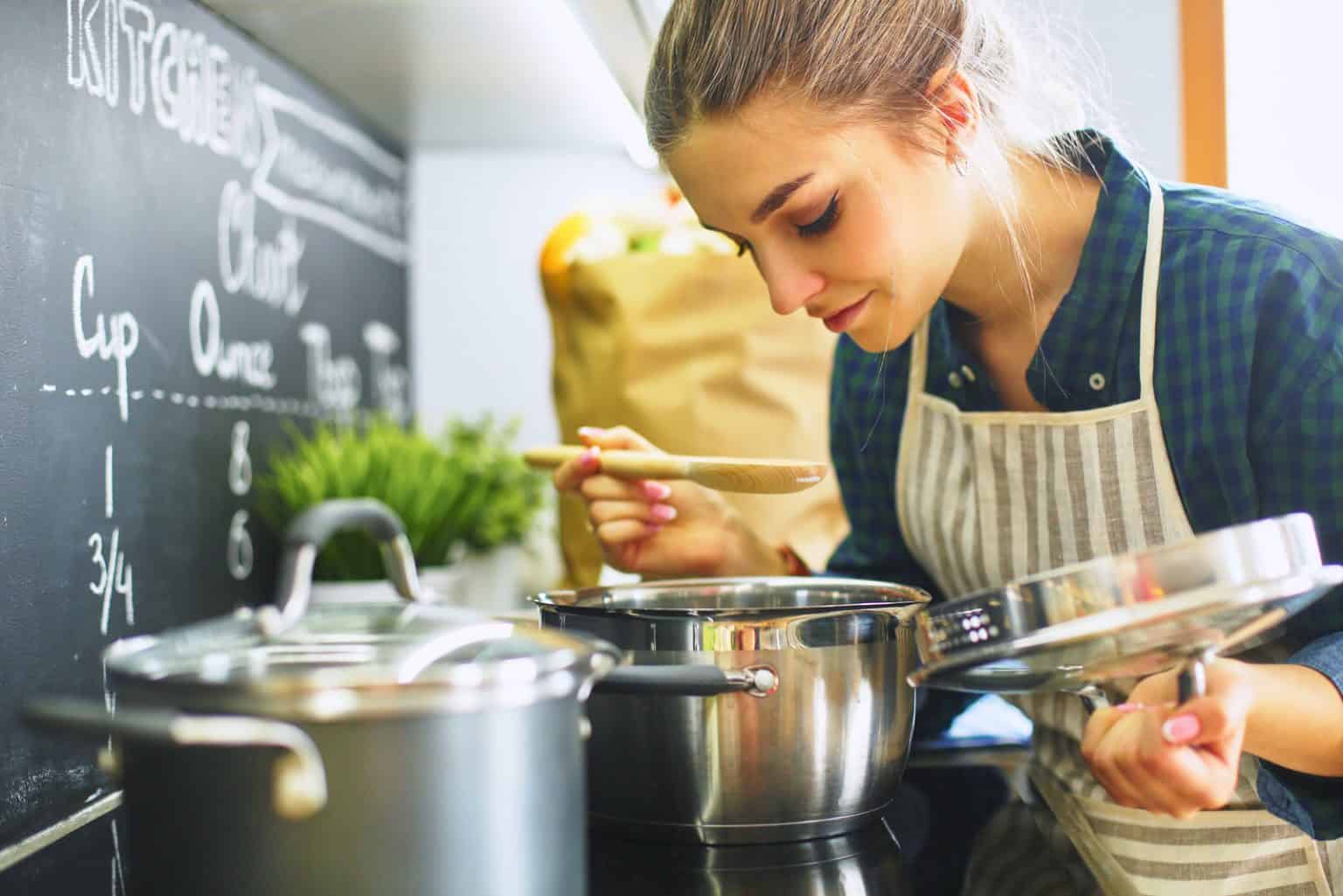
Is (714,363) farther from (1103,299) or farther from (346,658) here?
(346,658)

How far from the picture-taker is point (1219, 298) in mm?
753

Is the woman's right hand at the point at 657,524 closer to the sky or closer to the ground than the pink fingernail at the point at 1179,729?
closer to the sky

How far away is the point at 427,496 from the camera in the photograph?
1.37 m

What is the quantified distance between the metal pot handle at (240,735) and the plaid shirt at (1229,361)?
1.63 feet

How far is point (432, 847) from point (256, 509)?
0.88m

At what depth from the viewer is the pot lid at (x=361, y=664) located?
41 cm

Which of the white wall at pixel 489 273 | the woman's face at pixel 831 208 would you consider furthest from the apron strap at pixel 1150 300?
the white wall at pixel 489 273


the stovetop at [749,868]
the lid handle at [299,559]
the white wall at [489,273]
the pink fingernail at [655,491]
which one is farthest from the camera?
the white wall at [489,273]

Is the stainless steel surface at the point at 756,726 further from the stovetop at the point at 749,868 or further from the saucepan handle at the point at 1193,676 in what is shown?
the saucepan handle at the point at 1193,676

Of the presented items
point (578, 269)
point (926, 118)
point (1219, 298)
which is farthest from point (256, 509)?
point (1219, 298)

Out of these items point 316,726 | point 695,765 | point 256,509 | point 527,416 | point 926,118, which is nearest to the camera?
point 316,726

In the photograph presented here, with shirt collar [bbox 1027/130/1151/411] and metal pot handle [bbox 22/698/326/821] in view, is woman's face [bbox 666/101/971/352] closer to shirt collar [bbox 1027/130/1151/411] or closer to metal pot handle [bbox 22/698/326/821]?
shirt collar [bbox 1027/130/1151/411]

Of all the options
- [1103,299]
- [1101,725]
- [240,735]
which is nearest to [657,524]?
[1103,299]

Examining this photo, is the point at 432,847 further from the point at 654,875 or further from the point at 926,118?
the point at 926,118
